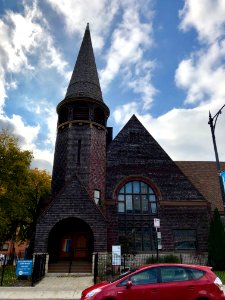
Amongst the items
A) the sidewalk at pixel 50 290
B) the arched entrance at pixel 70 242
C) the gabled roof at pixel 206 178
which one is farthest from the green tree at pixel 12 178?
the gabled roof at pixel 206 178

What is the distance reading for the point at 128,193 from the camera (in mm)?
24938

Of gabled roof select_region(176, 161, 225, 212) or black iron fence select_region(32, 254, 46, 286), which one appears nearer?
black iron fence select_region(32, 254, 46, 286)

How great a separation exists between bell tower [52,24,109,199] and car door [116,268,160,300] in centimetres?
1411

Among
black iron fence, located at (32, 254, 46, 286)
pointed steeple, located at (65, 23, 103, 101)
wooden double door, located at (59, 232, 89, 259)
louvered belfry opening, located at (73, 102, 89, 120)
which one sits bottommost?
black iron fence, located at (32, 254, 46, 286)

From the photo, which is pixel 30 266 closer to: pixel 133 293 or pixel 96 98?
pixel 133 293

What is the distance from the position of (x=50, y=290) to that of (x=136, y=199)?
526 inches

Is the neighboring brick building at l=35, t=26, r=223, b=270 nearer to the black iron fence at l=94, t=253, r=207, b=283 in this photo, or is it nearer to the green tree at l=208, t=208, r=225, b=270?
the black iron fence at l=94, t=253, r=207, b=283

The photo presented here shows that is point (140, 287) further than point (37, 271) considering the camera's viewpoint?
No

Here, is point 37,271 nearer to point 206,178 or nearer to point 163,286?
point 163,286

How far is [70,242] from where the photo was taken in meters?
21.6

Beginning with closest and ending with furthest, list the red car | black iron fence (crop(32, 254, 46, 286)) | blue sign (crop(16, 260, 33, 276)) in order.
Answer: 1. the red car
2. black iron fence (crop(32, 254, 46, 286))
3. blue sign (crop(16, 260, 33, 276))

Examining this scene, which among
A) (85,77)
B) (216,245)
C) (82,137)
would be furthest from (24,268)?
(85,77)

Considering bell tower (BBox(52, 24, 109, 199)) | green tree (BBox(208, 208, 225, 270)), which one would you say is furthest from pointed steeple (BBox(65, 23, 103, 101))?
green tree (BBox(208, 208, 225, 270))

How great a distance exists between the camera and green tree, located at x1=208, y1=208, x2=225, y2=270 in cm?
2016
